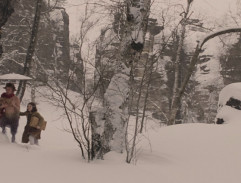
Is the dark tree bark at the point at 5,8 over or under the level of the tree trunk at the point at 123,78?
over

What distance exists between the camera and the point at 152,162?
633cm

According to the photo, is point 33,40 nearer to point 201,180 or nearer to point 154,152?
point 154,152

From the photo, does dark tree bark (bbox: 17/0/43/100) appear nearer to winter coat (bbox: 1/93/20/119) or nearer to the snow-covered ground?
winter coat (bbox: 1/93/20/119)

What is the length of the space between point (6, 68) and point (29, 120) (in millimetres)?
17061

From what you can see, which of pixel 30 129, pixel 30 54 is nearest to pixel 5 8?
pixel 30 129

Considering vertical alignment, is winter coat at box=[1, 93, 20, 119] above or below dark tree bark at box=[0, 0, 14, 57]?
below

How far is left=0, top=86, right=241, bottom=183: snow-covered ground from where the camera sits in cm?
445

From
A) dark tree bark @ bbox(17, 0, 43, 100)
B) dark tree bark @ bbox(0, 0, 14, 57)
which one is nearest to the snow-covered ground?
dark tree bark @ bbox(0, 0, 14, 57)

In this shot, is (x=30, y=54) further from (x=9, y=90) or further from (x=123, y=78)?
(x=123, y=78)

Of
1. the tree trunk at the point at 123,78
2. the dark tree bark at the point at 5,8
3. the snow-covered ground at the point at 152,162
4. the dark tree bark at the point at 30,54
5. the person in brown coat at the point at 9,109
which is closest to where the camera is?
the snow-covered ground at the point at 152,162

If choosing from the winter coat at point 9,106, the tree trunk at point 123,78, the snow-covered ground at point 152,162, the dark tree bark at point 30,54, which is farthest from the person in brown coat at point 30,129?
the dark tree bark at point 30,54

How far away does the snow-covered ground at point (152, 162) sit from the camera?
4.45 metres

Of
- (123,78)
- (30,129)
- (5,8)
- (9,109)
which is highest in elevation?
(5,8)

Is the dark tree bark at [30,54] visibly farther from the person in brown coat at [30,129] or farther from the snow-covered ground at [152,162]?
the snow-covered ground at [152,162]
